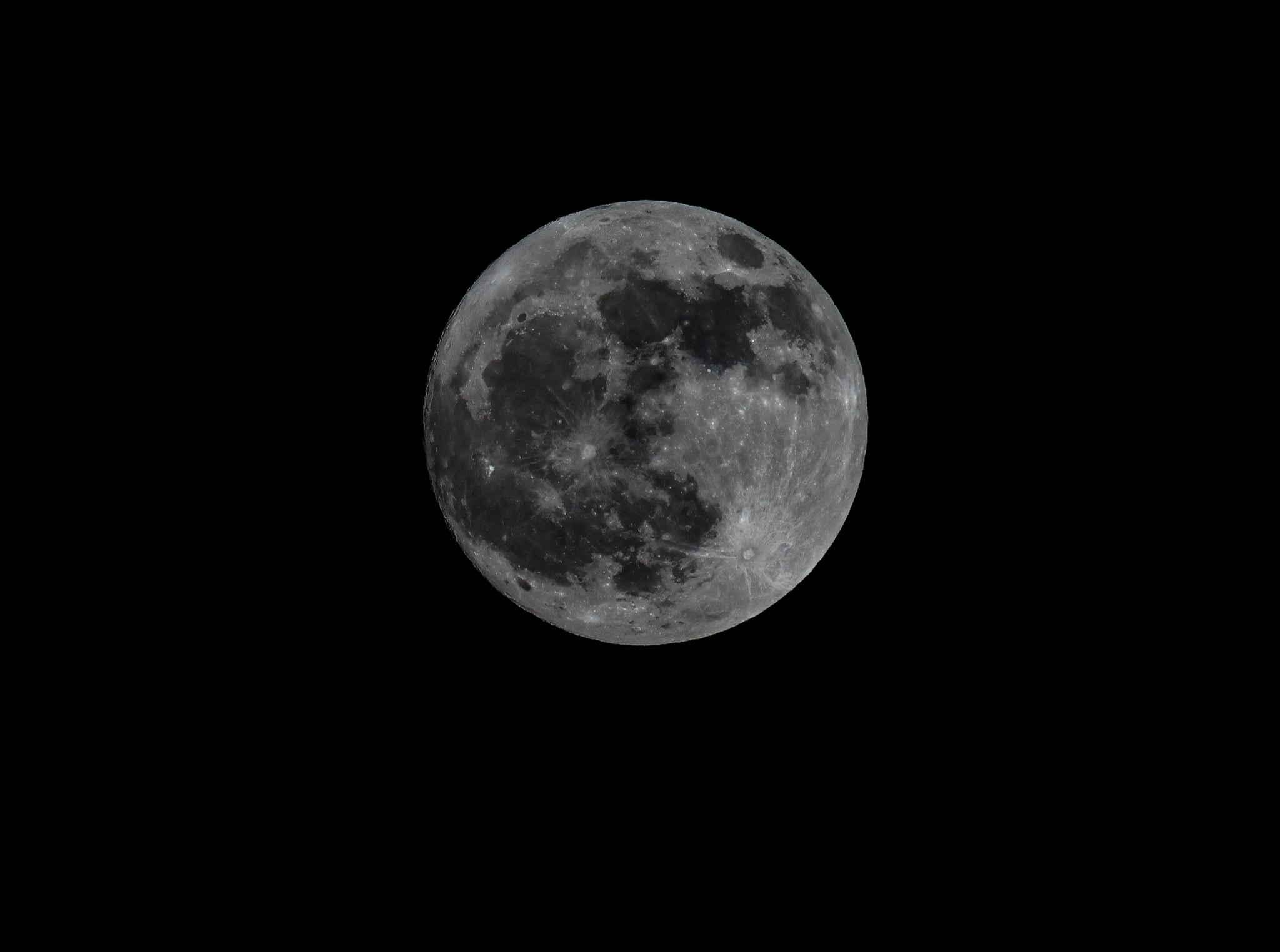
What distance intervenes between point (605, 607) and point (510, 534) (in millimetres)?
686

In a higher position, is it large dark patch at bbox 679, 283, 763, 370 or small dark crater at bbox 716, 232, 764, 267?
small dark crater at bbox 716, 232, 764, 267

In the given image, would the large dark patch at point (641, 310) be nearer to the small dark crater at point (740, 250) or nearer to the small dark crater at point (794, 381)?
the small dark crater at point (740, 250)

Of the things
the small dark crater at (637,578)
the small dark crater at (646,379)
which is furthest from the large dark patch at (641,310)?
the small dark crater at (637,578)

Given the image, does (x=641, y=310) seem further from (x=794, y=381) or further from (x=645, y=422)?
(x=794, y=381)

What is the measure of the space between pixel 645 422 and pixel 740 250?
1289mm

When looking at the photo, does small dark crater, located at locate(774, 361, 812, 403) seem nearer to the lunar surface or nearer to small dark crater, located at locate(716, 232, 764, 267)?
the lunar surface

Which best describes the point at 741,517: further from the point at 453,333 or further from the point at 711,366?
the point at 453,333

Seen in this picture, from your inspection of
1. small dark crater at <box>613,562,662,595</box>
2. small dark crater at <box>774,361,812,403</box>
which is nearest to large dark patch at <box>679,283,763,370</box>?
small dark crater at <box>774,361,812,403</box>

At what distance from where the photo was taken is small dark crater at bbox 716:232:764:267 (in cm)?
456

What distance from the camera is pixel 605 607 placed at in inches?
180

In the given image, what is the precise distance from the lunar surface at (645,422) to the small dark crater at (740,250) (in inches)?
0.6

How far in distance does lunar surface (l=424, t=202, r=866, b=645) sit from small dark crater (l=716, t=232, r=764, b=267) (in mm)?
16

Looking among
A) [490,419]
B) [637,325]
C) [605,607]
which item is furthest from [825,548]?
[490,419]

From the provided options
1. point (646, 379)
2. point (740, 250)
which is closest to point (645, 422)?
point (646, 379)
